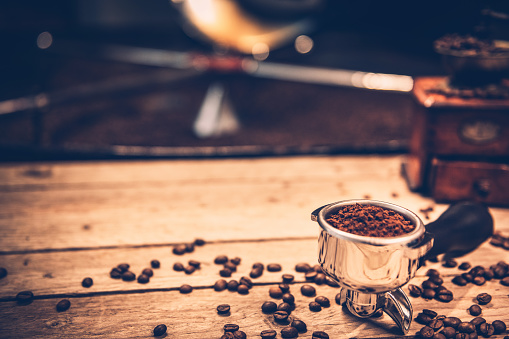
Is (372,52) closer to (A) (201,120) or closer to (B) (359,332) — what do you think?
(A) (201,120)

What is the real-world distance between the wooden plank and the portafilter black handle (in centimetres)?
10

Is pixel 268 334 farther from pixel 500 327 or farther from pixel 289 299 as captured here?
pixel 500 327

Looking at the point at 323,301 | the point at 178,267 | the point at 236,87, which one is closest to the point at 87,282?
the point at 178,267

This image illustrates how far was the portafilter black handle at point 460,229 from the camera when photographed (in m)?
1.06

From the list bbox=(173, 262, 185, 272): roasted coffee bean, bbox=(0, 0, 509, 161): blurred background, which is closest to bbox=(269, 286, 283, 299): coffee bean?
bbox=(173, 262, 185, 272): roasted coffee bean

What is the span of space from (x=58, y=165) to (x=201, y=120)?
2.86ft

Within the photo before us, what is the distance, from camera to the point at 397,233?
0.89 m

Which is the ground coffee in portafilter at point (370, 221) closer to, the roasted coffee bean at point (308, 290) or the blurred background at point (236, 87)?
the roasted coffee bean at point (308, 290)

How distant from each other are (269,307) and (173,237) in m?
0.42

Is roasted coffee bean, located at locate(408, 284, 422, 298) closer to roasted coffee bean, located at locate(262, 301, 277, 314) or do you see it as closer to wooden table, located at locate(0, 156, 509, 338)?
wooden table, located at locate(0, 156, 509, 338)

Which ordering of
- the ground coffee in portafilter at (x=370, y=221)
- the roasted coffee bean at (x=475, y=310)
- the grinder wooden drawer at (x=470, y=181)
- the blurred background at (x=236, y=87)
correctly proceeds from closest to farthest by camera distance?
the ground coffee in portafilter at (x=370, y=221) < the roasted coffee bean at (x=475, y=310) < the grinder wooden drawer at (x=470, y=181) < the blurred background at (x=236, y=87)

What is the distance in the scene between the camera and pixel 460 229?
1.11 meters

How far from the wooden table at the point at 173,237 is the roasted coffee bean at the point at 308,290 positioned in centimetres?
2

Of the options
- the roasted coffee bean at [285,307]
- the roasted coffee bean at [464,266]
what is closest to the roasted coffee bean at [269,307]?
the roasted coffee bean at [285,307]
